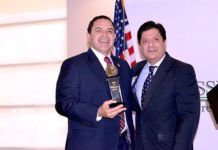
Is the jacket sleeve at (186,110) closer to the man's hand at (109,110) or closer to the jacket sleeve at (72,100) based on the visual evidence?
the man's hand at (109,110)

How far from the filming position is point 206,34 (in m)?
4.20

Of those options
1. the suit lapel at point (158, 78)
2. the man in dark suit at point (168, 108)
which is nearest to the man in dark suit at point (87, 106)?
the man in dark suit at point (168, 108)

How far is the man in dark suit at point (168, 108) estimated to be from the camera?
2824 millimetres

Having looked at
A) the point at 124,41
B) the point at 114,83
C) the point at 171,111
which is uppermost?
the point at 124,41

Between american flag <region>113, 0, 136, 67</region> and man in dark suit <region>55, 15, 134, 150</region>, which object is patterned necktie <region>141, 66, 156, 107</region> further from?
american flag <region>113, 0, 136, 67</region>

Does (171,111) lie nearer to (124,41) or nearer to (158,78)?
(158,78)

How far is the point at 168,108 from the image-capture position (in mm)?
2871

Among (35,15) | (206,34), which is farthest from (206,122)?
(35,15)

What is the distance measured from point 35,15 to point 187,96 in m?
3.34

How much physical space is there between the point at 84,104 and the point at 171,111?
72cm

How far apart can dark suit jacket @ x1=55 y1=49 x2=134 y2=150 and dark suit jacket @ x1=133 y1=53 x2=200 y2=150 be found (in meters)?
0.30

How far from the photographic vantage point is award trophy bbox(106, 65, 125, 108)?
2643 mm

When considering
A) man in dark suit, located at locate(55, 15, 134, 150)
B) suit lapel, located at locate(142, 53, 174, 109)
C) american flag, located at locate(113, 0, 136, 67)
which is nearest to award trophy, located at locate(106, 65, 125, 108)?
man in dark suit, located at locate(55, 15, 134, 150)

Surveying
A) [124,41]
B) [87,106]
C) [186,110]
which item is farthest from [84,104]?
[124,41]
